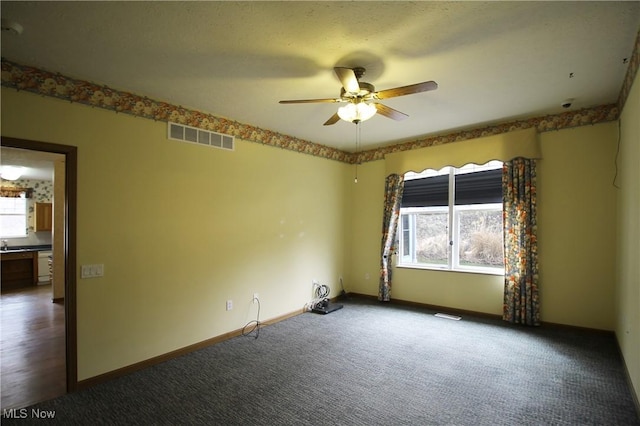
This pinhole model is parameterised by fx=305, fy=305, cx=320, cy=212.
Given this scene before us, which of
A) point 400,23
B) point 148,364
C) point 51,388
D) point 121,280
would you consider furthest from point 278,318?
point 400,23

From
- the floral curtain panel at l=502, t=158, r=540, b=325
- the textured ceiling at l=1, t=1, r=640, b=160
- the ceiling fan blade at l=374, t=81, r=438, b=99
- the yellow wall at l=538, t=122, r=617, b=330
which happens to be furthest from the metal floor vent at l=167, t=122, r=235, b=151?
the yellow wall at l=538, t=122, r=617, b=330

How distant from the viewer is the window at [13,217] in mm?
7344

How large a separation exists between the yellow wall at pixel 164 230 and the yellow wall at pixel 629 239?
12.2 feet

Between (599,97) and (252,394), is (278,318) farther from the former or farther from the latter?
(599,97)

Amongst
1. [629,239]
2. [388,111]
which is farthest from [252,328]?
[629,239]

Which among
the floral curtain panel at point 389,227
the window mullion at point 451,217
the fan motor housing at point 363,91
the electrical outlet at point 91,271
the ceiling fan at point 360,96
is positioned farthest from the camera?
the floral curtain panel at point 389,227

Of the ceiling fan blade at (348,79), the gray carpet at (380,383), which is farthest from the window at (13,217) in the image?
the ceiling fan blade at (348,79)

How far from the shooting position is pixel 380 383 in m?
2.70

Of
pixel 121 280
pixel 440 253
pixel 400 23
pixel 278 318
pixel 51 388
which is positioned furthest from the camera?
pixel 440 253

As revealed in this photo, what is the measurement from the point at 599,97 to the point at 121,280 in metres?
5.35

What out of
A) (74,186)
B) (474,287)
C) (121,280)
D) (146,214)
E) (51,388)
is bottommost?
(51,388)

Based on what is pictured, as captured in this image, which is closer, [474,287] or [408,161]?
[474,287]

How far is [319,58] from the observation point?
2.48 metres

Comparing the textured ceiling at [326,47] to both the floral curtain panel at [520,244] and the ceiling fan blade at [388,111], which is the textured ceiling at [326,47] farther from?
the floral curtain panel at [520,244]
